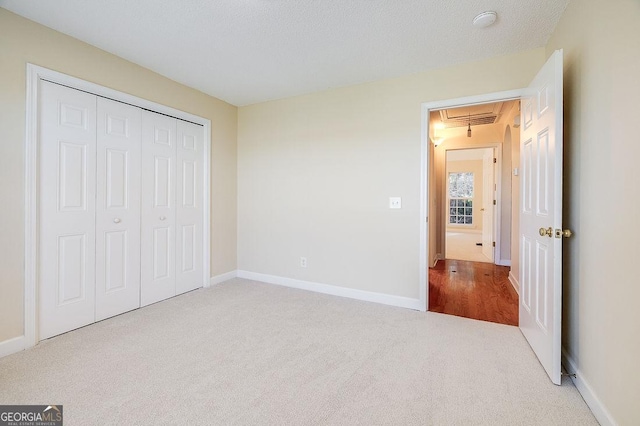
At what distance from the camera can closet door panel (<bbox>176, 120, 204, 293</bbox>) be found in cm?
338

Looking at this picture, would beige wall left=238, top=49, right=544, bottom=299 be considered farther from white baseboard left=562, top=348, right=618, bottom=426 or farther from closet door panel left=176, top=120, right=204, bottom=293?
white baseboard left=562, top=348, right=618, bottom=426

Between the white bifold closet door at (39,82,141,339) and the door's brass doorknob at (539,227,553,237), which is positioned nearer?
the door's brass doorknob at (539,227,553,237)

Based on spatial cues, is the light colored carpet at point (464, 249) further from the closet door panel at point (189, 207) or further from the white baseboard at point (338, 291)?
the closet door panel at point (189, 207)

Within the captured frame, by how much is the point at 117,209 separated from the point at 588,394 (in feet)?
12.4

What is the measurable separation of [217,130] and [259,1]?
216cm

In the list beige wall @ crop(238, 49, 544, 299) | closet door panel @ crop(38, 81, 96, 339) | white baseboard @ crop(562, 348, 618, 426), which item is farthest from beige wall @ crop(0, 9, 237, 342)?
white baseboard @ crop(562, 348, 618, 426)

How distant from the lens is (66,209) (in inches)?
94.3

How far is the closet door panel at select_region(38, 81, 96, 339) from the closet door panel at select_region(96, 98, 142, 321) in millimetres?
68

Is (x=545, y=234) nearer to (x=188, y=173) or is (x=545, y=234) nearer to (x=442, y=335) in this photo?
(x=442, y=335)

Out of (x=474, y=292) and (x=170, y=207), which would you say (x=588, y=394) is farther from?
(x=170, y=207)

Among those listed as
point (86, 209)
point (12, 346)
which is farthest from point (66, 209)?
point (12, 346)

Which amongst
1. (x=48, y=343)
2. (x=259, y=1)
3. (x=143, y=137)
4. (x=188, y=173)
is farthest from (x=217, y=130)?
(x=48, y=343)

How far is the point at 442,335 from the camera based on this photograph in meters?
2.40

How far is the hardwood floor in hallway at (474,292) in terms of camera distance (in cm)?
293
